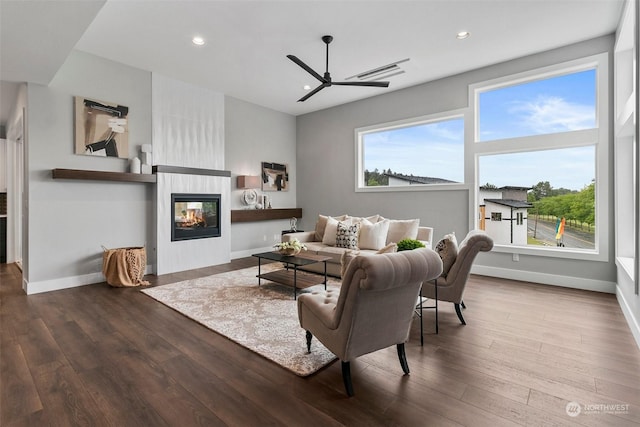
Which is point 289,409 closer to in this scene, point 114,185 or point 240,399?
point 240,399

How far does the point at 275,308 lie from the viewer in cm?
338

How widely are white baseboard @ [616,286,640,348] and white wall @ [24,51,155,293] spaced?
6.13m

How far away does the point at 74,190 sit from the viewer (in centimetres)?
433

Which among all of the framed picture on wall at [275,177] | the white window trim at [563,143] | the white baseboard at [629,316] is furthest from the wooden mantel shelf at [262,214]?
the white baseboard at [629,316]

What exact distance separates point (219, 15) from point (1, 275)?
5389mm

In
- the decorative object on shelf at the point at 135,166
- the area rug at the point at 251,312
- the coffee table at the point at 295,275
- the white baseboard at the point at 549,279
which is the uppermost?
the decorative object on shelf at the point at 135,166

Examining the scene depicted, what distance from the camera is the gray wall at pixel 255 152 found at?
6441 millimetres

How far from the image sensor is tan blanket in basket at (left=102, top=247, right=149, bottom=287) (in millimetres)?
4285

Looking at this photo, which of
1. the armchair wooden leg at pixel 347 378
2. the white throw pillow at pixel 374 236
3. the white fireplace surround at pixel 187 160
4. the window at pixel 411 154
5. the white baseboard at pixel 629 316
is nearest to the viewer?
the armchair wooden leg at pixel 347 378

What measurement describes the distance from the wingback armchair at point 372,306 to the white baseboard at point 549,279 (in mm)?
3524

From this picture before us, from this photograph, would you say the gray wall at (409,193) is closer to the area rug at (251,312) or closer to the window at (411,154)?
the window at (411,154)

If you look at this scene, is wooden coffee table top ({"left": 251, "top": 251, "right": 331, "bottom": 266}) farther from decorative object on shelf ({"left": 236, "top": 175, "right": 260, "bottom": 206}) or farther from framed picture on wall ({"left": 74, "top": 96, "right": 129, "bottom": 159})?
framed picture on wall ({"left": 74, "top": 96, "right": 129, "bottom": 159})

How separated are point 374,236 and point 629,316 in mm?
2922

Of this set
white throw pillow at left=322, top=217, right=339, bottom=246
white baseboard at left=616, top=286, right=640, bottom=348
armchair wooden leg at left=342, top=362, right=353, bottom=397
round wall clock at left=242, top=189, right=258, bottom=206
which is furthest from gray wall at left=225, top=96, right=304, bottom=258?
white baseboard at left=616, top=286, right=640, bottom=348
